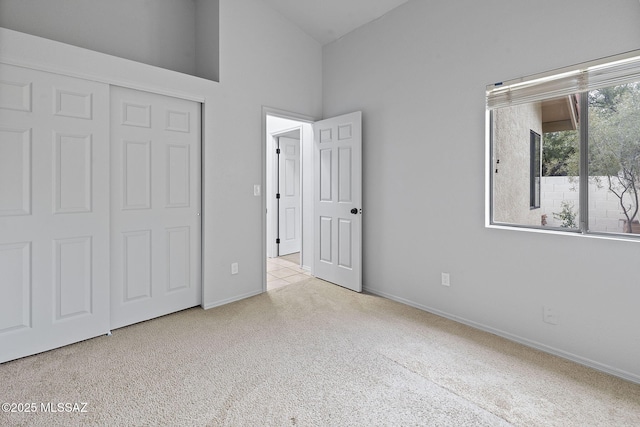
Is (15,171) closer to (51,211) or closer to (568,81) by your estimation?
(51,211)

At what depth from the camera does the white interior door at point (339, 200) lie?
3.65 m

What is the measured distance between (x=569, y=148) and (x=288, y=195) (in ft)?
13.7

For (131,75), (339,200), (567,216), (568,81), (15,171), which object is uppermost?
(131,75)

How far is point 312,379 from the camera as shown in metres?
2.04

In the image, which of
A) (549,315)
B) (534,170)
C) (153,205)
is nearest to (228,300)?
(153,205)

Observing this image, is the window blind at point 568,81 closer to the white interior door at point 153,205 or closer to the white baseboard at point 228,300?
the white interior door at point 153,205

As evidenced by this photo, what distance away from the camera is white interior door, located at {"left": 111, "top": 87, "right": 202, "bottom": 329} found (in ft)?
8.86

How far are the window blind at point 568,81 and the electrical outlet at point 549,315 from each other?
1.53 metres

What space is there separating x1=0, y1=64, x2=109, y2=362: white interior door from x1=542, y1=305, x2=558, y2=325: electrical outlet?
3.34 meters

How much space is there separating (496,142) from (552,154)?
41 cm

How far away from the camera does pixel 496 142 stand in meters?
2.71

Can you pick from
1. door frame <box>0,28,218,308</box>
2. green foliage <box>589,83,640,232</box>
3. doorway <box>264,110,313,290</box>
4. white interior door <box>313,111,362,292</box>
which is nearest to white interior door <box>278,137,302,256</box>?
doorway <box>264,110,313,290</box>

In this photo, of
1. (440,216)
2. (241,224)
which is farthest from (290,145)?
(440,216)

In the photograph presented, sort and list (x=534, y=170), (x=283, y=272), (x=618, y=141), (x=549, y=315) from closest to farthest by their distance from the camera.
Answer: (x=618, y=141)
(x=549, y=315)
(x=534, y=170)
(x=283, y=272)
